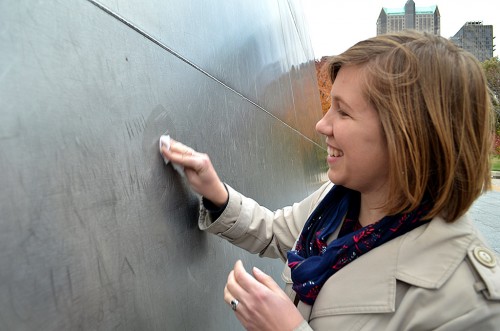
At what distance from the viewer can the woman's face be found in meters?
1.49

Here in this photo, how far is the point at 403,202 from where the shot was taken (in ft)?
4.87

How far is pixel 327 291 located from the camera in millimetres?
1513

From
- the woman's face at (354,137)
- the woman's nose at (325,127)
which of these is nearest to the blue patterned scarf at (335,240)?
the woman's face at (354,137)

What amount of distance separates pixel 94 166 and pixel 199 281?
801 millimetres

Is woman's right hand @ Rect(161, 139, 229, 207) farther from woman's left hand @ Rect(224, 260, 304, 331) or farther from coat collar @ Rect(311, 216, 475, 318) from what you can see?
coat collar @ Rect(311, 216, 475, 318)

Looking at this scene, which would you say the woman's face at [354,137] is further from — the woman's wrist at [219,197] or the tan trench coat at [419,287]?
the woman's wrist at [219,197]

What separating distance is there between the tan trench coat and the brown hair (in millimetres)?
100

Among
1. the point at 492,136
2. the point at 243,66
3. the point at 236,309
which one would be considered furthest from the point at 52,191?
the point at 243,66

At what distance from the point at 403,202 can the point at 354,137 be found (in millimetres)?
262

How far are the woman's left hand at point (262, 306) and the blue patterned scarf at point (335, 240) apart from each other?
0.17 metres

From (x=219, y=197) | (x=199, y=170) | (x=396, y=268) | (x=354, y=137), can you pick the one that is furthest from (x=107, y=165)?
(x=396, y=268)

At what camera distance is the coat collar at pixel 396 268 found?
1.35 m

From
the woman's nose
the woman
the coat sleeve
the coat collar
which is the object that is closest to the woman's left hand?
the woman

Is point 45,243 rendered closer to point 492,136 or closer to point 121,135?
point 121,135
